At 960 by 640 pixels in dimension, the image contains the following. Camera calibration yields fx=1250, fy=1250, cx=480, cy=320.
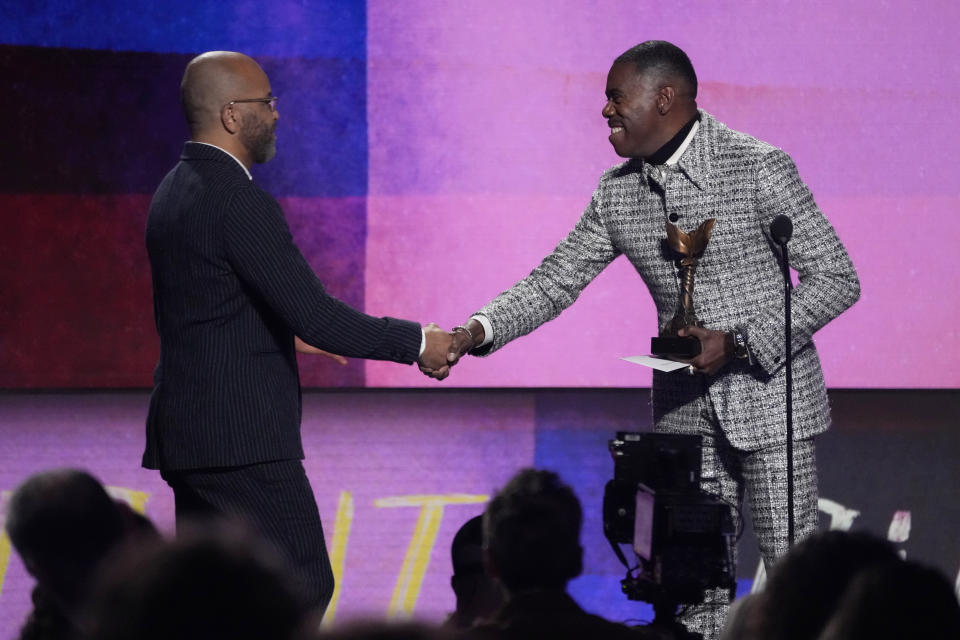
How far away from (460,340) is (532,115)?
110cm

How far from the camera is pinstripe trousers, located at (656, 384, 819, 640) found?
9.12ft

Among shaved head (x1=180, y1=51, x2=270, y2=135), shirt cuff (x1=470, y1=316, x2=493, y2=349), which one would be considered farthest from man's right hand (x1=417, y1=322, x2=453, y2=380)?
shaved head (x1=180, y1=51, x2=270, y2=135)

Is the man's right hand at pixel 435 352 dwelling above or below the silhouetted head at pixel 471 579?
above

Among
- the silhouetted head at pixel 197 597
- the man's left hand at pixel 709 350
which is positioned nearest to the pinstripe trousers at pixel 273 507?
the man's left hand at pixel 709 350

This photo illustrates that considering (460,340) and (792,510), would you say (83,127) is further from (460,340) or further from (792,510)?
(792,510)

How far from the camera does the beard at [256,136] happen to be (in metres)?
2.59

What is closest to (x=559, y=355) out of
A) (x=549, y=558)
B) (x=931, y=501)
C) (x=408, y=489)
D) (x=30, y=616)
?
(x=408, y=489)

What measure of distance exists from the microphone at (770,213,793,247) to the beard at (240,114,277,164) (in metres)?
1.07

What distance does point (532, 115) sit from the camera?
154 inches

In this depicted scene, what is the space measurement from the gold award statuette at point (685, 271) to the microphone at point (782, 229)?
0.61 ft

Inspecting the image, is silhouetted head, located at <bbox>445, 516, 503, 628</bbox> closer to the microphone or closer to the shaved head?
the microphone

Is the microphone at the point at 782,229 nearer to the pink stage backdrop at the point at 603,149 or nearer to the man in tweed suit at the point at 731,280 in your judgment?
the man in tweed suit at the point at 731,280

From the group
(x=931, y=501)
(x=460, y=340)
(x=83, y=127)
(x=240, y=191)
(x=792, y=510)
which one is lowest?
(x=931, y=501)

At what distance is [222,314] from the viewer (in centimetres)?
247
